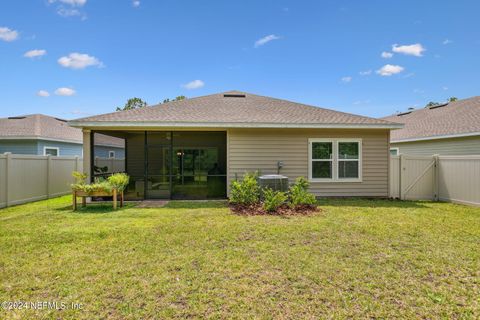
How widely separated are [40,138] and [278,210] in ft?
42.5

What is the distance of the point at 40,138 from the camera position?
1307 centimetres

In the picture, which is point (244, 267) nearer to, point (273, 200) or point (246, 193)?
point (273, 200)

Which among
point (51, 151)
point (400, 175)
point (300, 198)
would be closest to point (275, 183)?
point (300, 198)

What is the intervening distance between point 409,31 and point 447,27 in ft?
4.97

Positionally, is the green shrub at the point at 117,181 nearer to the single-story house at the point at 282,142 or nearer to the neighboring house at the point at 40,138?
the single-story house at the point at 282,142

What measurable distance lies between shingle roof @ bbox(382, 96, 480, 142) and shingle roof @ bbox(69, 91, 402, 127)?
4873 millimetres

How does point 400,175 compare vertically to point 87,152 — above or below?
below

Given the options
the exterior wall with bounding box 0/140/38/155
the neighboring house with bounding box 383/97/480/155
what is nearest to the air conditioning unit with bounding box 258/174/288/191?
the neighboring house with bounding box 383/97/480/155

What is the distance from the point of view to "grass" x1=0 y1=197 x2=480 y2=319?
8.39ft

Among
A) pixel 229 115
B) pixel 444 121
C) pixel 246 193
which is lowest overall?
pixel 246 193

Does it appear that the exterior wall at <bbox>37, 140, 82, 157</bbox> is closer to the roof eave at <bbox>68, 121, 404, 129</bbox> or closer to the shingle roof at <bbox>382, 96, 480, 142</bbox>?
the roof eave at <bbox>68, 121, 404, 129</bbox>

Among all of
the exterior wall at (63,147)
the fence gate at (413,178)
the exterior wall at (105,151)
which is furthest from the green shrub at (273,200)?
the exterior wall at (105,151)

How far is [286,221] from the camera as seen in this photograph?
5938 mm

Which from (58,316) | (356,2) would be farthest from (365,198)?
(58,316)
